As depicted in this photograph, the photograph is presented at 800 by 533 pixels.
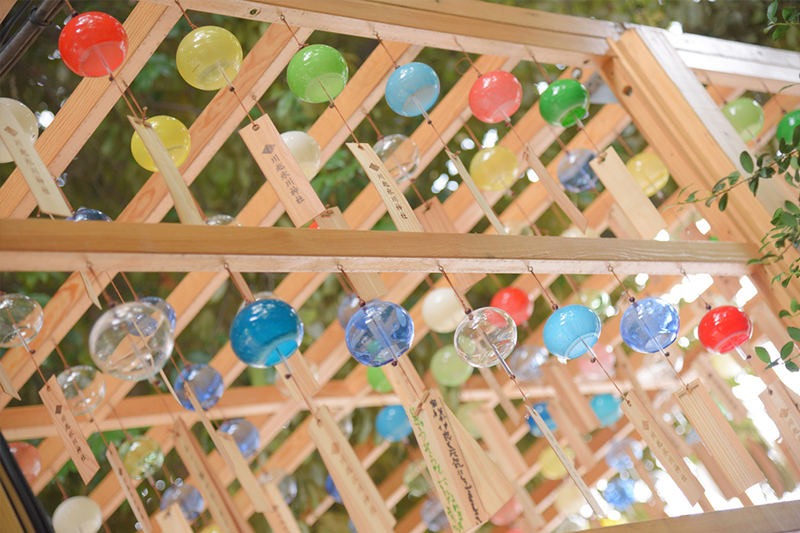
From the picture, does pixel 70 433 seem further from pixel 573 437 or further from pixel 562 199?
pixel 573 437

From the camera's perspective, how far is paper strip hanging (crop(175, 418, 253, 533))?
126 centimetres

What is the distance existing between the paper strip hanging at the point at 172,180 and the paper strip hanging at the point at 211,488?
51 cm

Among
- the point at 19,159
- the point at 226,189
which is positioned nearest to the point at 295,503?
the point at 226,189

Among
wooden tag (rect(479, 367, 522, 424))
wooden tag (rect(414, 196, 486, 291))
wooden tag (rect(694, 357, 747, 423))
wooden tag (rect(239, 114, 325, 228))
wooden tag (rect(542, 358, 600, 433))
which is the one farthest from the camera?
wooden tag (rect(542, 358, 600, 433))

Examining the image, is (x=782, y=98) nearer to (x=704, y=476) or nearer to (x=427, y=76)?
(x=427, y=76)

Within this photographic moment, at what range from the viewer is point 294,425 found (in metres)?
3.53

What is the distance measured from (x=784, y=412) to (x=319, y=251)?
1207 millimetres

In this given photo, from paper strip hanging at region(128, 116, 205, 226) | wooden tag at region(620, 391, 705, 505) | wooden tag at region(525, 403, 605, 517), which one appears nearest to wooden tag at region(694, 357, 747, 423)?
wooden tag at region(620, 391, 705, 505)

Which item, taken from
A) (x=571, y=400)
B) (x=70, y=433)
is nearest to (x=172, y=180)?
(x=70, y=433)

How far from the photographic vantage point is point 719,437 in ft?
5.14

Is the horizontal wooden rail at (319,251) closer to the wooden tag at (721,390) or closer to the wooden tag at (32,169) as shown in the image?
Answer: the wooden tag at (32,169)

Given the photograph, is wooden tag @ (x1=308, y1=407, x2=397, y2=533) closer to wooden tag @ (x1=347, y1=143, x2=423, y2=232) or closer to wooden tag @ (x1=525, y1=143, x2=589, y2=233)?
wooden tag @ (x1=347, y1=143, x2=423, y2=232)

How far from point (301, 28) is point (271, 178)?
0.56m

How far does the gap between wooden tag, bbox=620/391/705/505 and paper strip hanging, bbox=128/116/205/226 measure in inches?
40.5
